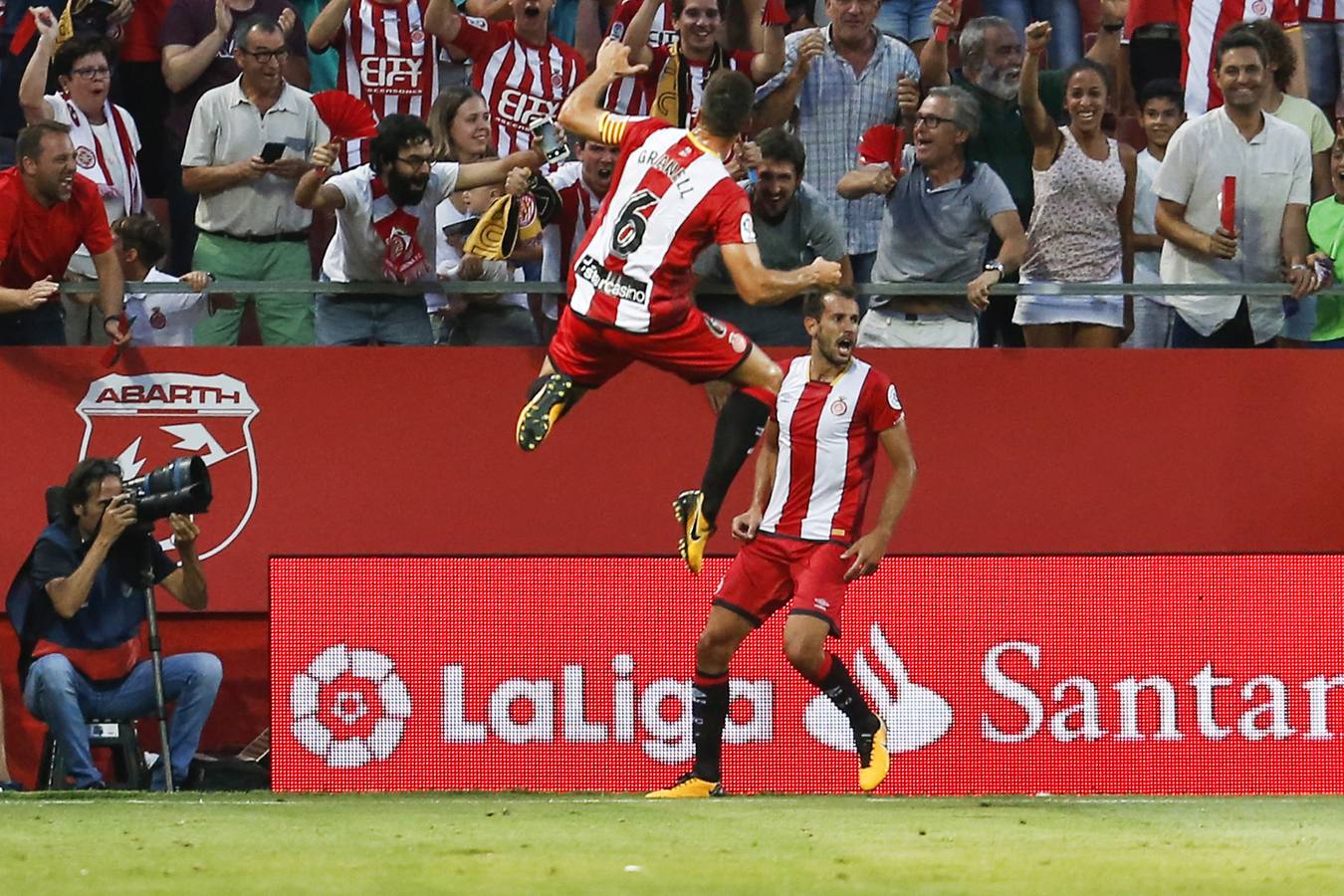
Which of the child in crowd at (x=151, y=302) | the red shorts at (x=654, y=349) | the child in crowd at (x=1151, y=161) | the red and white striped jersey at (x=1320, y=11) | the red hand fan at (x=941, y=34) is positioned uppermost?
the red and white striped jersey at (x=1320, y=11)

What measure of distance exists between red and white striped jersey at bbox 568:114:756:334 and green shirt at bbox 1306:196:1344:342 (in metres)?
4.19

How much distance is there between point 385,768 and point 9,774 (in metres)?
2.44

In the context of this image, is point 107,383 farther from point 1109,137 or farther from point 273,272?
point 1109,137

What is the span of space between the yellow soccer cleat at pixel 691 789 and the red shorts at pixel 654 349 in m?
1.86

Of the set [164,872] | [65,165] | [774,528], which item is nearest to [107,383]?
[65,165]

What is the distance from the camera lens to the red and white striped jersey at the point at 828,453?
992cm

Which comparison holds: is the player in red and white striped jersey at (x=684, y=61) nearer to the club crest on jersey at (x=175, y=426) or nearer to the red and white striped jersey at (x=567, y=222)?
the red and white striped jersey at (x=567, y=222)

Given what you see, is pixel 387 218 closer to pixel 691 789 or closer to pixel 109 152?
pixel 109 152

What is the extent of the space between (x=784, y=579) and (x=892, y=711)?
1.10 metres

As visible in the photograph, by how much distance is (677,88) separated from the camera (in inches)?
469

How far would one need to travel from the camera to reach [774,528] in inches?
393

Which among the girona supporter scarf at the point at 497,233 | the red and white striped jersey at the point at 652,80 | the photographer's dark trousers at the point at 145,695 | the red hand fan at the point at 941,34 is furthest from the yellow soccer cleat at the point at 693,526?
the red hand fan at the point at 941,34

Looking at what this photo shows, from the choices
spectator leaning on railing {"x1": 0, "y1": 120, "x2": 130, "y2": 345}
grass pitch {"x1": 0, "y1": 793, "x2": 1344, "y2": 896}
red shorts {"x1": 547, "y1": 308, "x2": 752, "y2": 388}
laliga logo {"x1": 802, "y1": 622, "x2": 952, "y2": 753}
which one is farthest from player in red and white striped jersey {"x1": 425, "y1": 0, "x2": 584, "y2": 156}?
grass pitch {"x1": 0, "y1": 793, "x2": 1344, "y2": 896}

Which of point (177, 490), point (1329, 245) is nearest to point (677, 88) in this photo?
point (177, 490)
